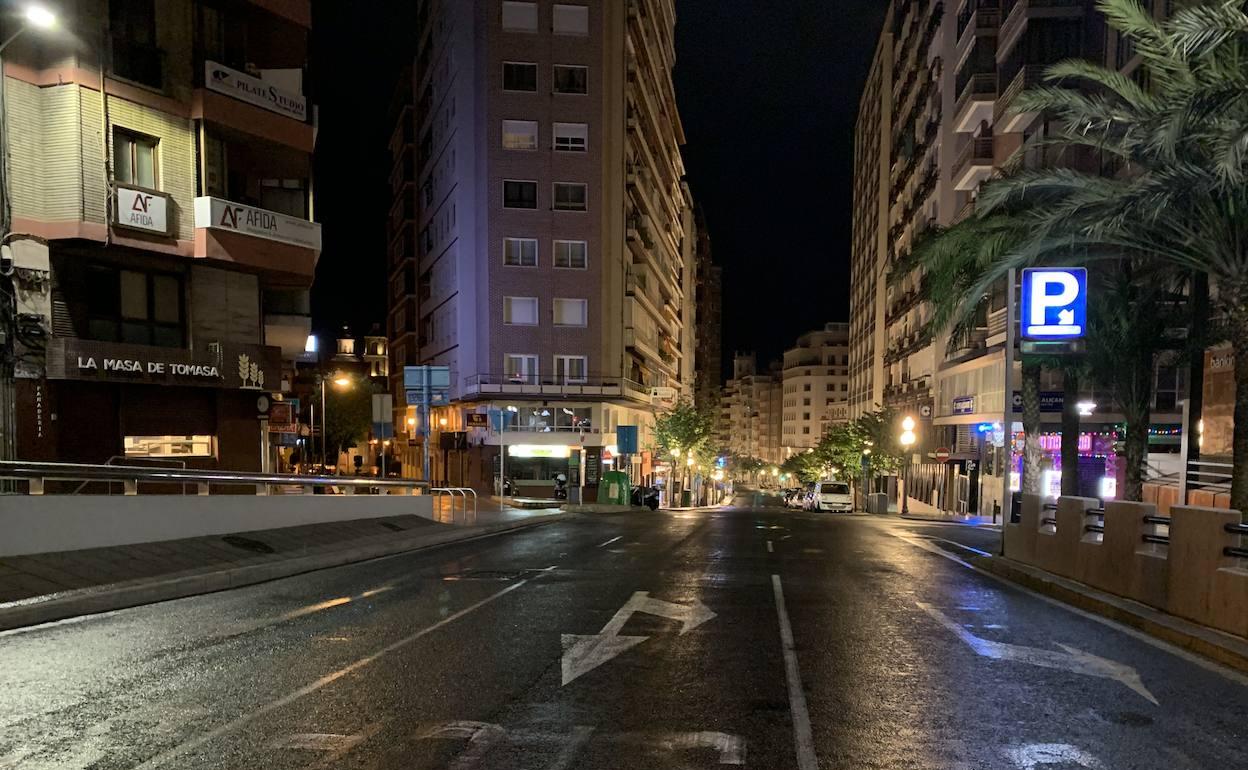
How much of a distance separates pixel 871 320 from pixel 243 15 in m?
68.6

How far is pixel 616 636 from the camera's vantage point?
8.17 meters

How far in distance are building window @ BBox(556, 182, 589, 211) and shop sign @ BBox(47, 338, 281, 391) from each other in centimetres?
2956

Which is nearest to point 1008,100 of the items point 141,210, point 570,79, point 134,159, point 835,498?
point 835,498

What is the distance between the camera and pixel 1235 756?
16.8 feet

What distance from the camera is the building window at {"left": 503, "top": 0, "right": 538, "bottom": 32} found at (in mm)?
48312

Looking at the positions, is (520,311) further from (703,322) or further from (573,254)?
(703,322)

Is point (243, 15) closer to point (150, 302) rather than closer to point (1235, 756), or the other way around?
point (150, 302)

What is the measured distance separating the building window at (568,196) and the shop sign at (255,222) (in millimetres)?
27648

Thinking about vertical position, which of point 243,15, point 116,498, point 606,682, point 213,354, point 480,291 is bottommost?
point 606,682

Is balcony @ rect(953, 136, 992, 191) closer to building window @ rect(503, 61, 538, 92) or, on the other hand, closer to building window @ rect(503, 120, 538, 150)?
building window @ rect(503, 120, 538, 150)

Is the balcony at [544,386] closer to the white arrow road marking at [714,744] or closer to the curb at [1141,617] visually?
the curb at [1141,617]

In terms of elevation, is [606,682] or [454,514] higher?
[606,682]

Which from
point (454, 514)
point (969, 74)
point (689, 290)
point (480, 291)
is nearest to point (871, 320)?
point (689, 290)

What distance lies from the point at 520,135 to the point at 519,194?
12.0ft
